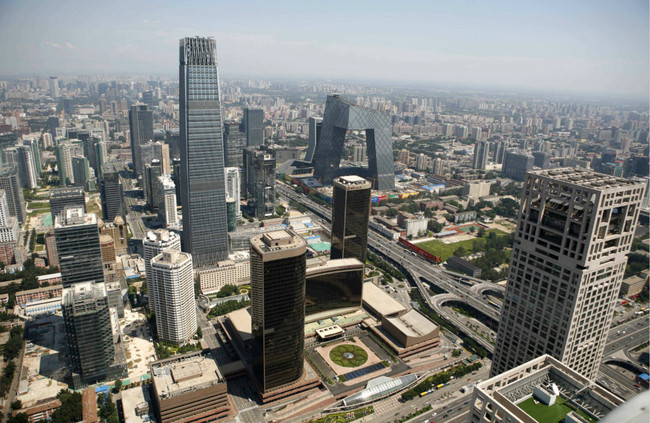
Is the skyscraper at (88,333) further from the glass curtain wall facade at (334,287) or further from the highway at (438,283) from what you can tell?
the highway at (438,283)

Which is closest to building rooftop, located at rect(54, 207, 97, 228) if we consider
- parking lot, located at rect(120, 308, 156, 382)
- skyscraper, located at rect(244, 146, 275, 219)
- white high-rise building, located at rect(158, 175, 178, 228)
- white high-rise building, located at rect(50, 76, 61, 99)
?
parking lot, located at rect(120, 308, 156, 382)

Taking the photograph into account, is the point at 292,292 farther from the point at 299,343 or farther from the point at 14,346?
the point at 14,346

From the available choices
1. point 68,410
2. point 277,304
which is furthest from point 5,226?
point 277,304

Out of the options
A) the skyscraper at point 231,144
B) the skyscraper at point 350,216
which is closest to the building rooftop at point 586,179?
the skyscraper at point 350,216

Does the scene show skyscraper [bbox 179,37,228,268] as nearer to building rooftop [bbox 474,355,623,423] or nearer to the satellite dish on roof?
building rooftop [bbox 474,355,623,423]

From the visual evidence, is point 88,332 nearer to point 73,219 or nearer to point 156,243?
point 73,219

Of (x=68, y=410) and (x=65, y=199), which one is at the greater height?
(x=65, y=199)
